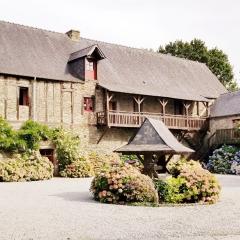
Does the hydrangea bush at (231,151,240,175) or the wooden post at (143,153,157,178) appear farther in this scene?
the hydrangea bush at (231,151,240,175)

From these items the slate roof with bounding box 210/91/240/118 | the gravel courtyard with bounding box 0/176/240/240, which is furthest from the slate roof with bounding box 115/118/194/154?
the slate roof with bounding box 210/91/240/118

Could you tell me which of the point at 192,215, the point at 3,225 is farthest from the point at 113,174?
the point at 3,225

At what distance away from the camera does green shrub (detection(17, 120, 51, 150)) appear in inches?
899

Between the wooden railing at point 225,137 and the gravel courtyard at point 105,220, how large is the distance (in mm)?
16318

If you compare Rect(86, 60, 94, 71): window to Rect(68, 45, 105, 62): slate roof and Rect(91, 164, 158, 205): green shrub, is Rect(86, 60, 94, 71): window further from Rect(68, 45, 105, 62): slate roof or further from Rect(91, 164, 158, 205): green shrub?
Rect(91, 164, 158, 205): green shrub

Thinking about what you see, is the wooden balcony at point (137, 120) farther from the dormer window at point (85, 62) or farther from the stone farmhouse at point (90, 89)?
the dormer window at point (85, 62)

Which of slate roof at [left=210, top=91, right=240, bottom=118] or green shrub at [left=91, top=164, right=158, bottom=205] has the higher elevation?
slate roof at [left=210, top=91, right=240, bottom=118]

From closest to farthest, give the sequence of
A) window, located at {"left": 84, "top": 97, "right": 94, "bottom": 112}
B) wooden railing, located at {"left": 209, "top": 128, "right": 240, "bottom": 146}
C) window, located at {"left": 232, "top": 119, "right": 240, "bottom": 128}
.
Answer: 1. window, located at {"left": 84, "top": 97, "right": 94, "bottom": 112}
2. window, located at {"left": 232, "top": 119, "right": 240, "bottom": 128}
3. wooden railing, located at {"left": 209, "top": 128, "right": 240, "bottom": 146}

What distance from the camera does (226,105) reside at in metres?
31.6

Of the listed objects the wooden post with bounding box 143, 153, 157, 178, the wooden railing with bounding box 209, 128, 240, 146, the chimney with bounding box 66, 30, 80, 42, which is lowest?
the wooden post with bounding box 143, 153, 157, 178

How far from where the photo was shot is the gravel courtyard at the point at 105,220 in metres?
8.41

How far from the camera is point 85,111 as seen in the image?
26203mm

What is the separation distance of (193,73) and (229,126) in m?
6.57

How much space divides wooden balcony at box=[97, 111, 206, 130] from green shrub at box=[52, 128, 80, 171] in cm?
271
